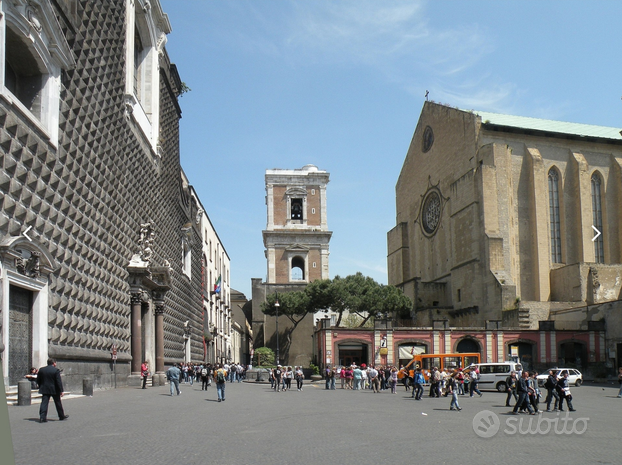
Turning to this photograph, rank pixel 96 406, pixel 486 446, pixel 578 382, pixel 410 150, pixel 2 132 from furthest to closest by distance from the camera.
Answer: pixel 410 150 < pixel 578 382 < pixel 96 406 < pixel 2 132 < pixel 486 446

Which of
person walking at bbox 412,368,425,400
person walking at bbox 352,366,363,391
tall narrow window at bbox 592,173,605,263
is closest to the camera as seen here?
person walking at bbox 412,368,425,400

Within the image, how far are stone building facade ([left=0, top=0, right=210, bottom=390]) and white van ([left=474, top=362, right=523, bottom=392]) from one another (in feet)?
50.7

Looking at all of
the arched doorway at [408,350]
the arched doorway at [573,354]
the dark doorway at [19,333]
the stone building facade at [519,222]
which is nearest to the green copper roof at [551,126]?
the stone building facade at [519,222]

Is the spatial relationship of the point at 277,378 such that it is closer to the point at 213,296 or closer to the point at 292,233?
the point at 213,296

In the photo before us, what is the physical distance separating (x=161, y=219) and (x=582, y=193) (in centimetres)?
3860

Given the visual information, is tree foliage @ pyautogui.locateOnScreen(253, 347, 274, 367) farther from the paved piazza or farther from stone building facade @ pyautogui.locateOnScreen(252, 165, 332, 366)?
the paved piazza

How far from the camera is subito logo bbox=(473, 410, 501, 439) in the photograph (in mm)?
13000

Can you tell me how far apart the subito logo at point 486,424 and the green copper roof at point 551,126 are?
4436 centimetres

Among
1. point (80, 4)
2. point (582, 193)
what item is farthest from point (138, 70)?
point (582, 193)

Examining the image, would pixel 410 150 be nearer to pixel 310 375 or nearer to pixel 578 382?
→ pixel 310 375

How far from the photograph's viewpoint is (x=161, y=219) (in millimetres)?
34844

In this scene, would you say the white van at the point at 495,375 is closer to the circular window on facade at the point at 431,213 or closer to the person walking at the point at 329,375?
the person walking at the point at 329,375

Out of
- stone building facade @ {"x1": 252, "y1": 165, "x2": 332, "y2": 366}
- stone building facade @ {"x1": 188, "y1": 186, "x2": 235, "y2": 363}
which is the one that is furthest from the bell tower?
stone building facade @ {"x1": 188, "y1": 186, "x2": 235, "y2": 363}

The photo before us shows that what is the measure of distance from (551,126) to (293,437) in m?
58.8
